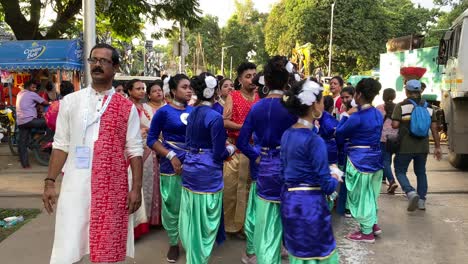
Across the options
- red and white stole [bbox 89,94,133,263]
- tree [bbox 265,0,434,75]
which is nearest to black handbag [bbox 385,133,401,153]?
red and white stole [bbox 89,94,133,263]

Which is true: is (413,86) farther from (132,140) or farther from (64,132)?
(64,132)

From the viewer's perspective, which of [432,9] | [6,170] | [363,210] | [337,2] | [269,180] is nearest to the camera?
[269,180]

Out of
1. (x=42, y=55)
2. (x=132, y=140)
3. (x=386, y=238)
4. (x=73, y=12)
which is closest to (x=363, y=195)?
(x=386, y=238)

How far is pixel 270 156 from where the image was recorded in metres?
3.72

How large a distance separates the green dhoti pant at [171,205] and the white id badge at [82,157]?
5.56ft

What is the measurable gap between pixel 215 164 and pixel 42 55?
7.35 meters

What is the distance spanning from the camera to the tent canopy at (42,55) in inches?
386

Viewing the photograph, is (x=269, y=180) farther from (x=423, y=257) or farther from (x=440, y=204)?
(x=440, y=204)

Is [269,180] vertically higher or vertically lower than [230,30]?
lower

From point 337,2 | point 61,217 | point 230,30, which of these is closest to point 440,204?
point 61,217

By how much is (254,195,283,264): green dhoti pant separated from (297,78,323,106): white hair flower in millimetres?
958

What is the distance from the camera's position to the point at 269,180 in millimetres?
3674

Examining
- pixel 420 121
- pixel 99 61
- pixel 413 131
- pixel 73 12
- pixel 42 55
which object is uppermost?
pixel 73 12

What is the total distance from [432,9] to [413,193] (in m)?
42.2
